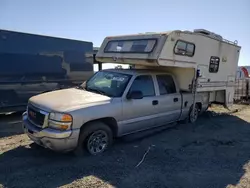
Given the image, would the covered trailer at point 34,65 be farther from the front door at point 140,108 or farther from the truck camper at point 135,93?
the front door at point 140,108

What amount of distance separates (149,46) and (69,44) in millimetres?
4037

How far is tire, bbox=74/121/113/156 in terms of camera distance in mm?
4746

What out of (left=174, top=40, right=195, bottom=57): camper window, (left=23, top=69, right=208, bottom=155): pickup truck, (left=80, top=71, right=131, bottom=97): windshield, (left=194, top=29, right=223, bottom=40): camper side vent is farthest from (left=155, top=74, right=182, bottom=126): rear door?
(left=194, top=29, right=223, bottom=40): camper side vent

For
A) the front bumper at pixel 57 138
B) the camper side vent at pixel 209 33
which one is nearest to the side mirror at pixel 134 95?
the front bumper at pixel 57 138

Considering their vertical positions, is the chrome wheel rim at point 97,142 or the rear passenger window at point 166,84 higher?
the rear passenger window at point 166,84

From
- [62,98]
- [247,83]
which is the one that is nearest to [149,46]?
[62,98]

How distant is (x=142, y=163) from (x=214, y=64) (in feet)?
16.6

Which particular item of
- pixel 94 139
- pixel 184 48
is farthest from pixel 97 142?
pixel 184 48

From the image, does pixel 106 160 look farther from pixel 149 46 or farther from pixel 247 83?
pixel 247 83

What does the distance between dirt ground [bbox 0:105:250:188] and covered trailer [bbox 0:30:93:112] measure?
1572 mm

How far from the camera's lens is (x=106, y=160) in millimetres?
4793

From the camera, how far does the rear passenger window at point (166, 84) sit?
6474 millimetres

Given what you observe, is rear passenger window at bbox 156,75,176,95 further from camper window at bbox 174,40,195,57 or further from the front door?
camper window at bbox 174,40,195,57

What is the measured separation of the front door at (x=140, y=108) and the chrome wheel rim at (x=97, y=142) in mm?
536
